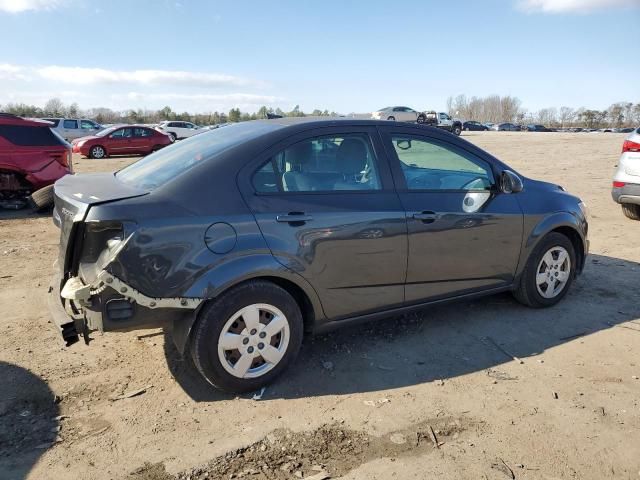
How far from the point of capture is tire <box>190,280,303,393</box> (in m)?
3.14

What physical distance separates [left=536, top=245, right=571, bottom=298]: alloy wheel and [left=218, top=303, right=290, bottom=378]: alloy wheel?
2.59 m

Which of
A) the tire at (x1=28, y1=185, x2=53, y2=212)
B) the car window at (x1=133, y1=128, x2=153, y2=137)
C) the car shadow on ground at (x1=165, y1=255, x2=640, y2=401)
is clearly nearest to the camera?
the car shadow on ground at (x1=165, y1=255, x2=640, y2=401)

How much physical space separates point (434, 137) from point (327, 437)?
2.47 m

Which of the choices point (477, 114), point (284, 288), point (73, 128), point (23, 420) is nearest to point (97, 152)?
point (73, 128)

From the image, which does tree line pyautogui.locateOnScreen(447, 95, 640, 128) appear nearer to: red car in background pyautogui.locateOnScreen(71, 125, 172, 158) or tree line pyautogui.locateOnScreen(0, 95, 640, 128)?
tree line pyautogui.locateOnScreen(0, 95, 640, 128)

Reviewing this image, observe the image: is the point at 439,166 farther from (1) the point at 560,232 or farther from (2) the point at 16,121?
(2) the point at 16,121

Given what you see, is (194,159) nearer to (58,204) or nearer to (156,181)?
(156,181)

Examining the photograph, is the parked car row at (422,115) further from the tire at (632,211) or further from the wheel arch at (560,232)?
the wheel arch at (560,232)

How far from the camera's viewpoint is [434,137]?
415 cm

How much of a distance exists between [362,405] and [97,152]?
22914mm

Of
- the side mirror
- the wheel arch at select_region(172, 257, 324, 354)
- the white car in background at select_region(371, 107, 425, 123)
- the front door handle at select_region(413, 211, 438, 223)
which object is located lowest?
the wheel arch at select_region(172, 257, 324, 354)

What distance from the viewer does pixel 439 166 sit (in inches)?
172

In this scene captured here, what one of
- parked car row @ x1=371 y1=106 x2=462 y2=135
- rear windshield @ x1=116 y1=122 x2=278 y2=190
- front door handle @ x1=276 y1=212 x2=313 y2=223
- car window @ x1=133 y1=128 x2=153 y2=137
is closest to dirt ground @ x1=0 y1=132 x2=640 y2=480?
front door handle @ x1=276 y1=212 x2=313 y2=223

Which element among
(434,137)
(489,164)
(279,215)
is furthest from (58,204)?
(489,164)
